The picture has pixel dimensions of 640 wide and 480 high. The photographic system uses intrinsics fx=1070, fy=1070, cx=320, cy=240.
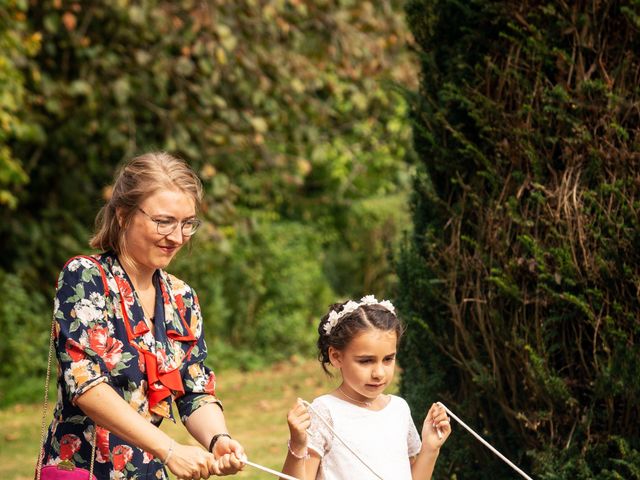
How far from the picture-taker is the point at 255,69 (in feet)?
36.2

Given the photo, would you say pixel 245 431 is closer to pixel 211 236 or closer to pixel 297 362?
pixel 211 236

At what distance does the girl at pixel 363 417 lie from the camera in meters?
3.75

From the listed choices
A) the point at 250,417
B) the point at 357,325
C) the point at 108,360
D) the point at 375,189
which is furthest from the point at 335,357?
the point at 375,189

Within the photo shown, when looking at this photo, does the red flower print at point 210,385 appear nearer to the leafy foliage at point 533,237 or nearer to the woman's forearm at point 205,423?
the woman's forearm at point 205,423

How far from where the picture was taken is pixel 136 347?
3377 mm

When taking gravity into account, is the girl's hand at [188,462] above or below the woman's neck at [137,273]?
below

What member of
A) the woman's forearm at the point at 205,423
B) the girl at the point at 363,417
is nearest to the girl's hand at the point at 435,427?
the girl at the point at 363,417

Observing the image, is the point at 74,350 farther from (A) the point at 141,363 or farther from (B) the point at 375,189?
(B) the point at 375,189

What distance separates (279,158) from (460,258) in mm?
7521

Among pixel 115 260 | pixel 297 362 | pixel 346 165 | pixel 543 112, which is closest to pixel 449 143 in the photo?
pixel 543 112

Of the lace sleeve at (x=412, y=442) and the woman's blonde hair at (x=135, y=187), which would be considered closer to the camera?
the woman's blonde hair at (x=135, y=187)

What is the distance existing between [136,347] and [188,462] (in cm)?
43

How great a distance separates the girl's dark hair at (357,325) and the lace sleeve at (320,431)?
0.23m

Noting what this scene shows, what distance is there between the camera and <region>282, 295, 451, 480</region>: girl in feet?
12.3
